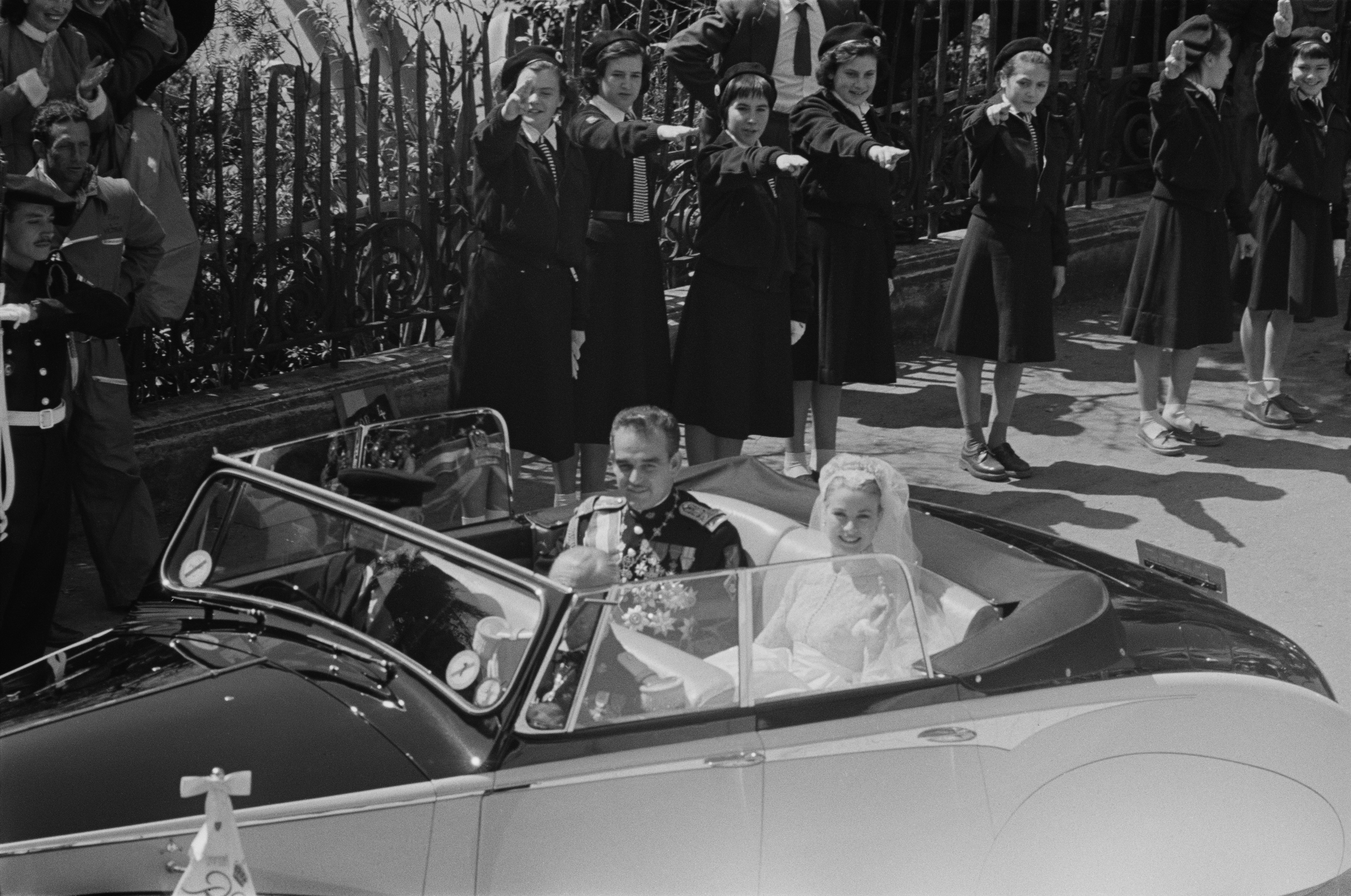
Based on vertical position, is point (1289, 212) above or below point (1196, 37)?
below

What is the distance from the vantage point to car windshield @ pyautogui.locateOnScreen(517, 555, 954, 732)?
342 centimetres

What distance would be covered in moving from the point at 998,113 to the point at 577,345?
7.63 ft

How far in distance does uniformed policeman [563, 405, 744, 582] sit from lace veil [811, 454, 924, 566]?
0.34 metres

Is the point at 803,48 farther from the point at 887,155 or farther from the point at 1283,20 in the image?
the point at 1283,20

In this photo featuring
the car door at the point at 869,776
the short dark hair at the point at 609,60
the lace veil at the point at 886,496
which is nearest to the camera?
the car door at the point at 869,776

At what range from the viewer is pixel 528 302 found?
21.4 feet

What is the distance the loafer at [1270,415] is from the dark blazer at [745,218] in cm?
304

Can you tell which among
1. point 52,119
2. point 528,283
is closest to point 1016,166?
point 528,283

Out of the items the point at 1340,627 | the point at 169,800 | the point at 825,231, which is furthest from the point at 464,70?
the point at 169,800

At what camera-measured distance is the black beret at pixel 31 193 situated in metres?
5.21

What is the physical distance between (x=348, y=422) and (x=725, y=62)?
2.96 meters

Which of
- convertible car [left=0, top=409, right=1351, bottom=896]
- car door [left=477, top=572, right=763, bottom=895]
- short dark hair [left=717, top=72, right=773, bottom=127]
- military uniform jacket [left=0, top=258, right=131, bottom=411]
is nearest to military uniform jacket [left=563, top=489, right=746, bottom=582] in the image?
convertible car [left=0, top=409, right=1351, bottom=896]

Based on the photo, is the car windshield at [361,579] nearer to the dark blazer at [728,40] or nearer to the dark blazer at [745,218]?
the dark blazer at [745,218]

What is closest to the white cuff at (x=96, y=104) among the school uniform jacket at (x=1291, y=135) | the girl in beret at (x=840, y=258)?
the girl in beret at (x=840, y=258)
